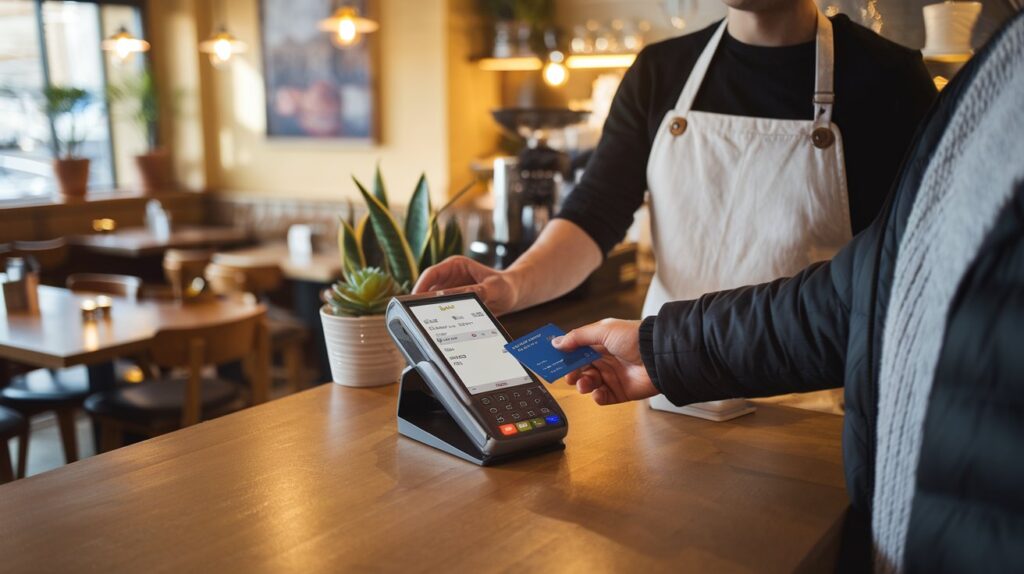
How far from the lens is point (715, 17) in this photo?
2.19 m

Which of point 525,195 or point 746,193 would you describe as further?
point 525,195

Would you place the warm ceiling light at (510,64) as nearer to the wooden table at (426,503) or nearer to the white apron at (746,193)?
the white apron at (746,193)

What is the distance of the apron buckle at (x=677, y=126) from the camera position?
1.53m

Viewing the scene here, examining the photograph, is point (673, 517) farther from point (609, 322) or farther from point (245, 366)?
point (245, 366)

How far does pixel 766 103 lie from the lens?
149 cm

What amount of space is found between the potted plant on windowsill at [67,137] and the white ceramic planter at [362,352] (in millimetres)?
5343

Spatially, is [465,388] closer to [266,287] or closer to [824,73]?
[824,73]

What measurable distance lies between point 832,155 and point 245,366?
397 cm

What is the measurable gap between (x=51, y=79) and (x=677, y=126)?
19.5 feet

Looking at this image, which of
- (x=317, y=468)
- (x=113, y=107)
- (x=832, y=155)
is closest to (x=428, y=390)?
(x=317, y=468)

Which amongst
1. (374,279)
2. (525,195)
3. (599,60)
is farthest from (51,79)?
(374,279)

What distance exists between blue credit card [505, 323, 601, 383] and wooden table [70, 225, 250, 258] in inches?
190

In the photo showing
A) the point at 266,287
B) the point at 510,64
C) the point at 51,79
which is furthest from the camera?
the point at 51,79

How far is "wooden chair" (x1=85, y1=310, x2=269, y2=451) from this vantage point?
307cm
